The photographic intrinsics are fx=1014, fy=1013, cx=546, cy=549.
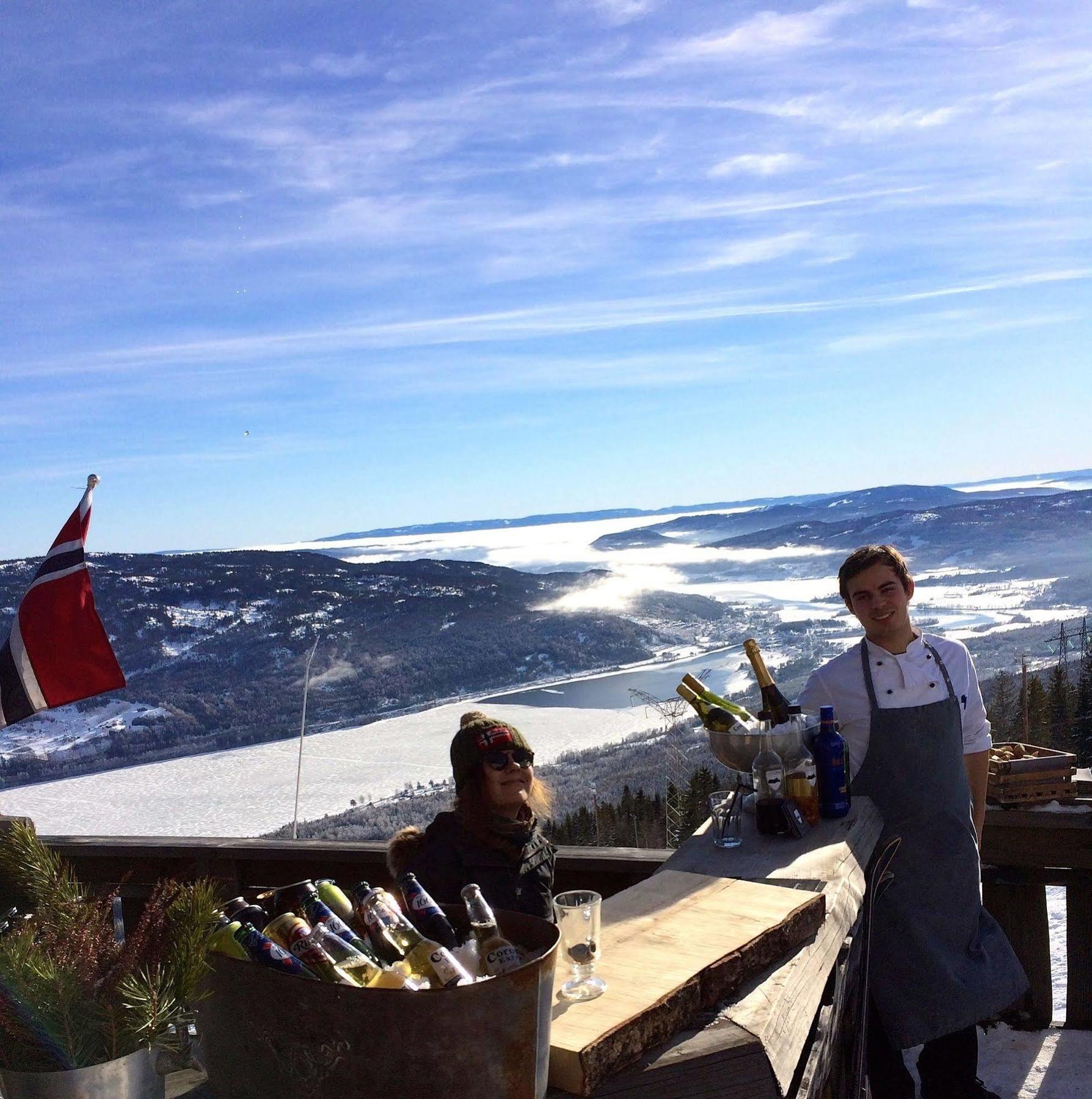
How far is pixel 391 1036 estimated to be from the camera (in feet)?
3.57

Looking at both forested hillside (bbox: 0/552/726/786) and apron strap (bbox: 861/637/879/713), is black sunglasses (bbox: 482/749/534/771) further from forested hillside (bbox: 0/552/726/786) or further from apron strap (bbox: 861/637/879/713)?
forested hillside (bbox: 0/552/726/786)

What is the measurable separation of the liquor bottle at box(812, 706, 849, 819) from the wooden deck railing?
2.22ft

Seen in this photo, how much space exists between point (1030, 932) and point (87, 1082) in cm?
332

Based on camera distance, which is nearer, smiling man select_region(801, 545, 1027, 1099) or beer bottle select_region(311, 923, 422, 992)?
beer bottle select_region(311, 923, 422, 992)

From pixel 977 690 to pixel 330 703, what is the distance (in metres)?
33.0

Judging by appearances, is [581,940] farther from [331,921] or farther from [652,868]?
[652,868]

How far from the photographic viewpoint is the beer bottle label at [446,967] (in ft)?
4.04

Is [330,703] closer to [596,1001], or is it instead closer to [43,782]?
[43,782]

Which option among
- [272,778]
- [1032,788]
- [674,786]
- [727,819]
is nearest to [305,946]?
[727,819]

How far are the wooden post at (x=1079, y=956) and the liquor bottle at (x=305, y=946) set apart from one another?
10.0 feet

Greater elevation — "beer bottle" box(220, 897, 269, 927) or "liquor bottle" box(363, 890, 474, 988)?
"beer bottle" box(220, 897, 269, 927)

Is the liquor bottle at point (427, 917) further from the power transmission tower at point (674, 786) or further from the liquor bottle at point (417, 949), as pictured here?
the power transmission tower at point (674, 786)

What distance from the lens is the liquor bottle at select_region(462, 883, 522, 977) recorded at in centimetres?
127

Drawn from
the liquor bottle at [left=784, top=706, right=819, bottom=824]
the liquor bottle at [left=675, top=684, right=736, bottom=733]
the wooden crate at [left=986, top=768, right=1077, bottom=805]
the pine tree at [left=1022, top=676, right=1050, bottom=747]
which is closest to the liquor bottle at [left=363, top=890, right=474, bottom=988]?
the liquor bottle at [left=784, top=706, right=819, bottom=824]
